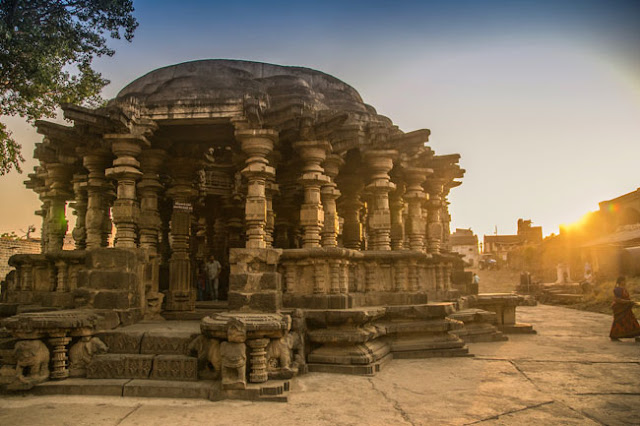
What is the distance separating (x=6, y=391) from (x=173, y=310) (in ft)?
12.8

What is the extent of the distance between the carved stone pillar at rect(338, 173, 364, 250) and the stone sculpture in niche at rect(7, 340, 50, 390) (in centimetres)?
682

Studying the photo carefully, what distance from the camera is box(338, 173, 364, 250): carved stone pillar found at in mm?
10750

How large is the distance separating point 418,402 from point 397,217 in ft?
22.6

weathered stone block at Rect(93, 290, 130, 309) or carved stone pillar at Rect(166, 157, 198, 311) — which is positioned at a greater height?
carved stone pillar at Rect(166, 157, 198, 311)

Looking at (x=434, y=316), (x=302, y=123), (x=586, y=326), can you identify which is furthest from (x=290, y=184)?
(x=586, y=326)

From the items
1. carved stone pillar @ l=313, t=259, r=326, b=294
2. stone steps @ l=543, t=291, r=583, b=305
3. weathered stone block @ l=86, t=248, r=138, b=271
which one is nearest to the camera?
weathered stone block @ l=86, t=248, r=138, b=271

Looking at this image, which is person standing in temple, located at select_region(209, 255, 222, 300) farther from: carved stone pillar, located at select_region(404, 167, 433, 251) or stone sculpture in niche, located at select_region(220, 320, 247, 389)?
stone sculpture in niche, located at select_region(220, 320, 247, 389)

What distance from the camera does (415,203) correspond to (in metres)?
10.4

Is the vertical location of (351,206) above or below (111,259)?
above

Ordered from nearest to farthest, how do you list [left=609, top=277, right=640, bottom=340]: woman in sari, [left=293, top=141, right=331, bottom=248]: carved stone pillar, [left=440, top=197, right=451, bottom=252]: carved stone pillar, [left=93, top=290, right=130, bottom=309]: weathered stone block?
[left=93, top=290, right=130, bottom=309]: weathered stone block
[left=293, top=141, right=331, bottom=248]: carved stone pillar
[left=609, top=277, right=640, bottom=340]: woman in sari
[left=440, top=197, right=451, bottom=252]: carved stone pillar

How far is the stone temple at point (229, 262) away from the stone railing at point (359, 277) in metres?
0.03

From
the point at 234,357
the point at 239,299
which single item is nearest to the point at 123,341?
the point at 239,299

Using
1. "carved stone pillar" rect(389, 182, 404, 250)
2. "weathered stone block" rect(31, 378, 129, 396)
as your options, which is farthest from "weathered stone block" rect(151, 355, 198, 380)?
"carved stone pillar" rect(389, 182, 404, 250)

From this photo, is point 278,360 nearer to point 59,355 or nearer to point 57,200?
point 59,355
